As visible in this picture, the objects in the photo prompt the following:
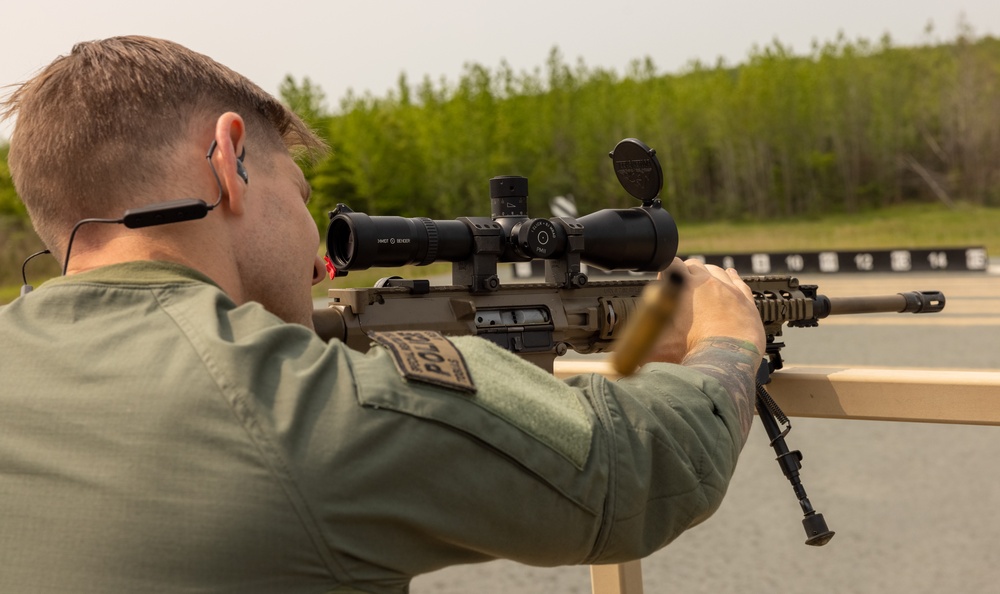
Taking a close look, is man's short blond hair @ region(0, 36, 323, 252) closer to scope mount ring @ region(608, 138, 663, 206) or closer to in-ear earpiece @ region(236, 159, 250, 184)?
in-ear earpiece @ region(236, 159, 250, 184)

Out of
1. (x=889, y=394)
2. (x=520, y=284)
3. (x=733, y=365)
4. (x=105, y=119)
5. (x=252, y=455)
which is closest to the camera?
(x=252, y=455)

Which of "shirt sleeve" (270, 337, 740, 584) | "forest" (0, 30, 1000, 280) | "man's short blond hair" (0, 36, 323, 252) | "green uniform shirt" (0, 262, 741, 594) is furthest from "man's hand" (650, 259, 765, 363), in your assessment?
"forest" (0, 30, 1000, 280)

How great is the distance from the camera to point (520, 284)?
2.80m

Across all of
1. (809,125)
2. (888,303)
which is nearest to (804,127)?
(809,125)

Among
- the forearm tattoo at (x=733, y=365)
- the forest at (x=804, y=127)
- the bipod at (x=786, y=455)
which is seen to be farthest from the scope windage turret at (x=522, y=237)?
the forest at (x=804, y=127)

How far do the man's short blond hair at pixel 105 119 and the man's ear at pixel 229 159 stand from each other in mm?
57

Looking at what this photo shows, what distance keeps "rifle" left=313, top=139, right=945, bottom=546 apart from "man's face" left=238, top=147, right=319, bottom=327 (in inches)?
28.1

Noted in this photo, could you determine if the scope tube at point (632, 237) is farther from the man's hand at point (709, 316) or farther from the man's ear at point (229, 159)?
the man's ear at point (229, 159)

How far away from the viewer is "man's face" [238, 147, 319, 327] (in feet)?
5.42

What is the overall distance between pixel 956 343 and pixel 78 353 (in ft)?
32.9

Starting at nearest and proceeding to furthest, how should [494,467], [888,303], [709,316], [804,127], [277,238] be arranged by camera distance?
1. [494,467]
2. [277,238]
3. [709,316]
4. [888,303]
5. [804,127]

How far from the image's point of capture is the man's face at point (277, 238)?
5.42ft

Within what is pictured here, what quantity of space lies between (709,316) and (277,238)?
92 cm

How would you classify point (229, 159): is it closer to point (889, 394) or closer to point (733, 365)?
point (733, 365)
